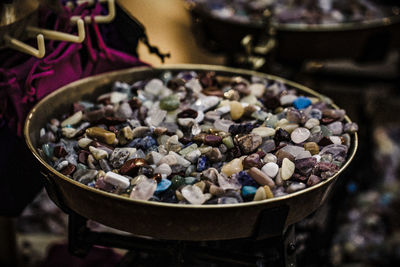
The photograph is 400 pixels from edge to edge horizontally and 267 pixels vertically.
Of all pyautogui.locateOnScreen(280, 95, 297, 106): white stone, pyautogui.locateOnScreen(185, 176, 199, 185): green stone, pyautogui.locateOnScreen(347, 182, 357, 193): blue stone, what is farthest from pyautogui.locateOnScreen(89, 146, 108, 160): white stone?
pyautogui.locateOnScreen(347, 182, 357, 193): blue stone

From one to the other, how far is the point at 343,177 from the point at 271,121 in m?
0.45

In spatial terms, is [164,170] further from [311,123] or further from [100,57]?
[100,57]

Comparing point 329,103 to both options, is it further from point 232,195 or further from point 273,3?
point 273,3

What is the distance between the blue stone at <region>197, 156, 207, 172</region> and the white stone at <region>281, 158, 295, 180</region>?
11 cm

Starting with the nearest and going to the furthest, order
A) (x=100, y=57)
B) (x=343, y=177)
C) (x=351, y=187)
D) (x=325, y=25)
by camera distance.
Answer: (x=100, y=57) < (x=343, y=177) < (x=325, y=25) < (x=351, y=187)

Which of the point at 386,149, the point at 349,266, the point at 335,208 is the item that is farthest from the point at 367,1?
the point at 349,266

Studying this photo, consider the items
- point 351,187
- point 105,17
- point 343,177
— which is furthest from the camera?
point 351,187

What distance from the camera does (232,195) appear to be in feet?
1.92

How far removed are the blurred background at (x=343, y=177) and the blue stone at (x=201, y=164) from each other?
1.27ft

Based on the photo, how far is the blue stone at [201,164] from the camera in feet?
2.12

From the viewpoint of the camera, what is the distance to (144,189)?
1.90 feet

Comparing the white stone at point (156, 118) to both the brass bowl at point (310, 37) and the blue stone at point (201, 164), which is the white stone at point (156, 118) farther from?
the brass bowl at point (310, 37)

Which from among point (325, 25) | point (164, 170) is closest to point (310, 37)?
point (325, 25)

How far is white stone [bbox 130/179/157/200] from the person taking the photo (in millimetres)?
574
